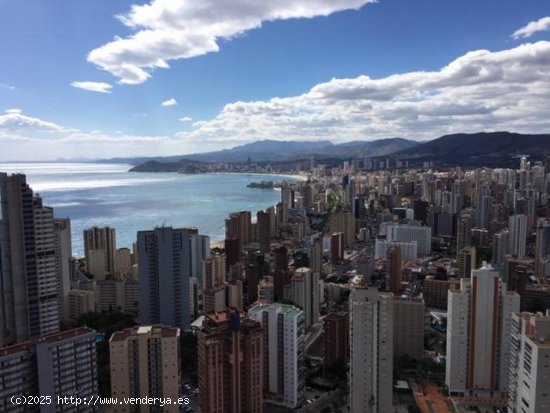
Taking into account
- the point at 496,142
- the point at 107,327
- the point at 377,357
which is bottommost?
the point at 107,327

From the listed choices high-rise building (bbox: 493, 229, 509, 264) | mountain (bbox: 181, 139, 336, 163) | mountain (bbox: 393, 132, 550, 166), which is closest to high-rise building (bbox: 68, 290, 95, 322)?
high-rise building (bbox: 493, 229, 509, 264)

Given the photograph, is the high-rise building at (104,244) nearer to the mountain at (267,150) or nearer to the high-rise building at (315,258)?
the high-rise building at (315,258)

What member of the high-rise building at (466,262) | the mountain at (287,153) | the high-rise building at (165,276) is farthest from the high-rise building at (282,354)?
the mountain at (287,153)

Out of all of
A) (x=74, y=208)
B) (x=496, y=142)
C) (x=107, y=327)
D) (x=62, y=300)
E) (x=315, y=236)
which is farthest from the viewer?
(x=496, y=142)

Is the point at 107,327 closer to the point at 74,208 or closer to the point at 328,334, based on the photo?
the point at 328,334

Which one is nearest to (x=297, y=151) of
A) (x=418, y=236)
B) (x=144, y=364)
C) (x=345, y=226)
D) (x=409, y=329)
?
(x=345, y=226)

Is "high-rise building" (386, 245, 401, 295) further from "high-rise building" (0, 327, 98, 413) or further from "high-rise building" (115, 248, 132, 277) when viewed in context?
"high-rise building" (0, 327, 98, 413)

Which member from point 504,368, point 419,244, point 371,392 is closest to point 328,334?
point 371,392
